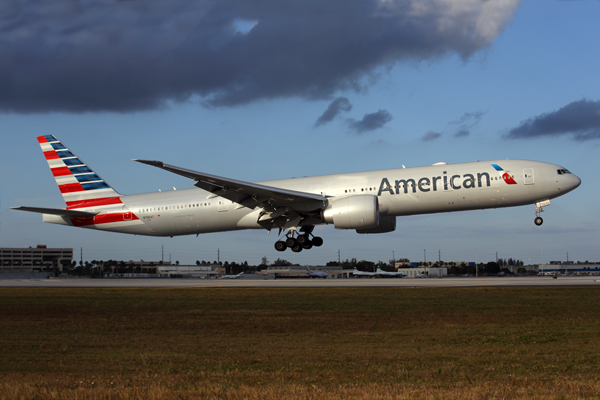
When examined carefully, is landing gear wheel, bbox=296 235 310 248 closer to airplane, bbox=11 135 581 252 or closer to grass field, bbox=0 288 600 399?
airplane, bbox=11 135 581 252

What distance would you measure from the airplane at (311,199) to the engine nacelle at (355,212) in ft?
0.19

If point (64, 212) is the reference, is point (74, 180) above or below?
above

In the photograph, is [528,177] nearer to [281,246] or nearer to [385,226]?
[385,226]

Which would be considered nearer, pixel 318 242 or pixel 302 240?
pixel 302 240

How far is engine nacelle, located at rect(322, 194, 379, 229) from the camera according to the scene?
33281 millimetres

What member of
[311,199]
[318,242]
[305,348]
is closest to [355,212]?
Result: [311,199]

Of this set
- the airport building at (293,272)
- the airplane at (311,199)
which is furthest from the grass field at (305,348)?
the airport building at (293,272)

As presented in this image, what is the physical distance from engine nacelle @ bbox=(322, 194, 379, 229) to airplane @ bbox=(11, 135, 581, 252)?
59 millimetres

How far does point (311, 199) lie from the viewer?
34688mm

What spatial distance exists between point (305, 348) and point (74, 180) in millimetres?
34538

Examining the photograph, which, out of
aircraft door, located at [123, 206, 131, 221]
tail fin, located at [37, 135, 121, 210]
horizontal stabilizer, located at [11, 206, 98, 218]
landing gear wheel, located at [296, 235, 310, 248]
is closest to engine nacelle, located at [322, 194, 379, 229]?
landing gear wheel, located at [296, 235, 310, 248]

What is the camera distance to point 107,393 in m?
9.87

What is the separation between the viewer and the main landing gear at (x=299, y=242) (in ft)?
125

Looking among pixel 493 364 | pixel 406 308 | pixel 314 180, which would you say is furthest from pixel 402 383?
pixel 314 180
